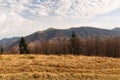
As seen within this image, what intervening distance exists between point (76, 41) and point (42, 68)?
76896 mm

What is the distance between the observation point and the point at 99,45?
12594 cm

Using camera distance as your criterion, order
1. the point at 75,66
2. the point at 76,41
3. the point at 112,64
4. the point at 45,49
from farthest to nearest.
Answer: the point at 45,49
the point at 76,41
the point at 112,64
the point at 75,66

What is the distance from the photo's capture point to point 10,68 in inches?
1188

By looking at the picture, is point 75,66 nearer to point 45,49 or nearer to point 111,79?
point 111,79

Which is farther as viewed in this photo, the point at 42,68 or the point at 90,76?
the point at 42,68

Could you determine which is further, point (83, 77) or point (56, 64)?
point (56, 64)

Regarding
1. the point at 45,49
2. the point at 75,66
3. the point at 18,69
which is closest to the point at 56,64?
the point at 75,66

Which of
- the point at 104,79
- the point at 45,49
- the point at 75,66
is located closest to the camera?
the point at 104,79

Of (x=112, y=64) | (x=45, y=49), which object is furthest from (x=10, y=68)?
(x=45, y=49)

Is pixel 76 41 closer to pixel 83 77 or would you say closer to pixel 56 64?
pixel 56 64

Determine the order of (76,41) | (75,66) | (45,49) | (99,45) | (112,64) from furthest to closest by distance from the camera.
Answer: (45,49) → (99,45) → (76,41) → (112,64) → (75,66)

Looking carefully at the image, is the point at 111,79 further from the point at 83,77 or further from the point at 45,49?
the point at 45,49

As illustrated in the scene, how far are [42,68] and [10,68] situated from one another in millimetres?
4270

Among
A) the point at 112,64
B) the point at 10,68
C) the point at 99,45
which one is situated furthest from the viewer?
the point at 99,45
